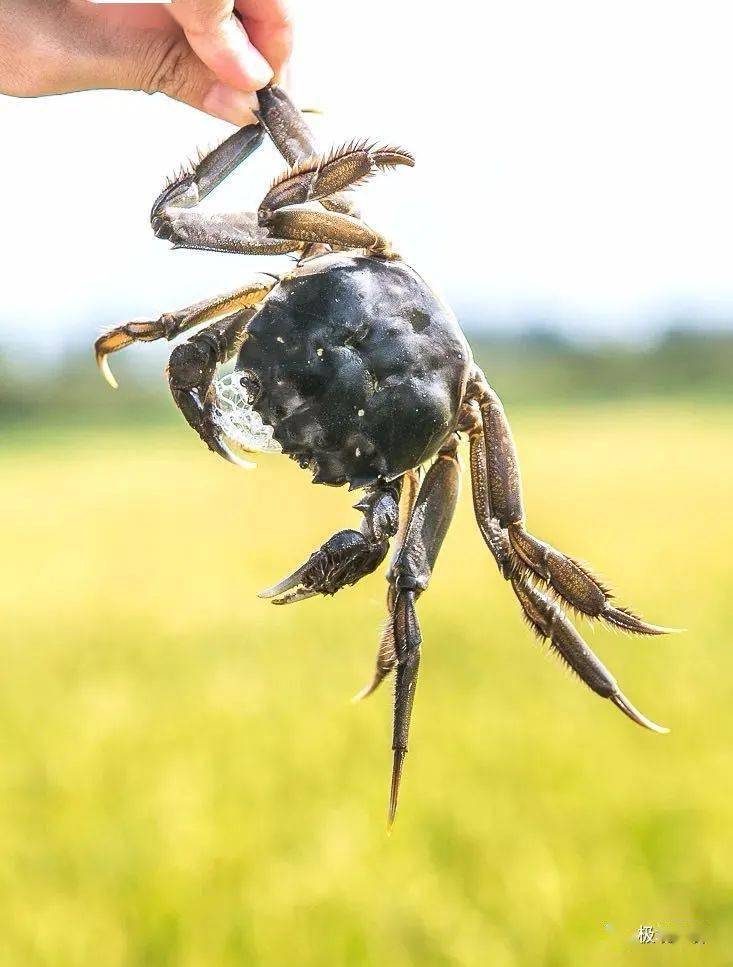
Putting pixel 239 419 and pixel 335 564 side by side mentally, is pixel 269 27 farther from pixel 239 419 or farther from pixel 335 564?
→ pixel 335 564

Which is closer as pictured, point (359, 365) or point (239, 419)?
point (359, 365)

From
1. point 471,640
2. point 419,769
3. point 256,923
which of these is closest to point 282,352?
point 256,923

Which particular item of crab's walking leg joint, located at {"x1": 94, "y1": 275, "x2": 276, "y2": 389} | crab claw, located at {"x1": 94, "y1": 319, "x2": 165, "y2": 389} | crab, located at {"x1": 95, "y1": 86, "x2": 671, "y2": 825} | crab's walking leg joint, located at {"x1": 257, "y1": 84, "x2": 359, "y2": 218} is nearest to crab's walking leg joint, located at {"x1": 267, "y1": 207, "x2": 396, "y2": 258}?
crab, located at {"x1": 95, "y1": 86, "x2": 671, "y2": 825}

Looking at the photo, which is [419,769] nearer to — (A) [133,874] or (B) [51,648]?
(A) [133,874]

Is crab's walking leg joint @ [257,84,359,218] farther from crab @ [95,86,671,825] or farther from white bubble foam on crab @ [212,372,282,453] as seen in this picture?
white bubble foam on crab @ [212,372,282,453]

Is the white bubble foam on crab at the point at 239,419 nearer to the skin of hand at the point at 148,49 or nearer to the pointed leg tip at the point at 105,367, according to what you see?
the pointed leg tip at the point at 105,367

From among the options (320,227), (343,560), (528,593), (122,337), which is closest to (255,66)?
(320,227)
